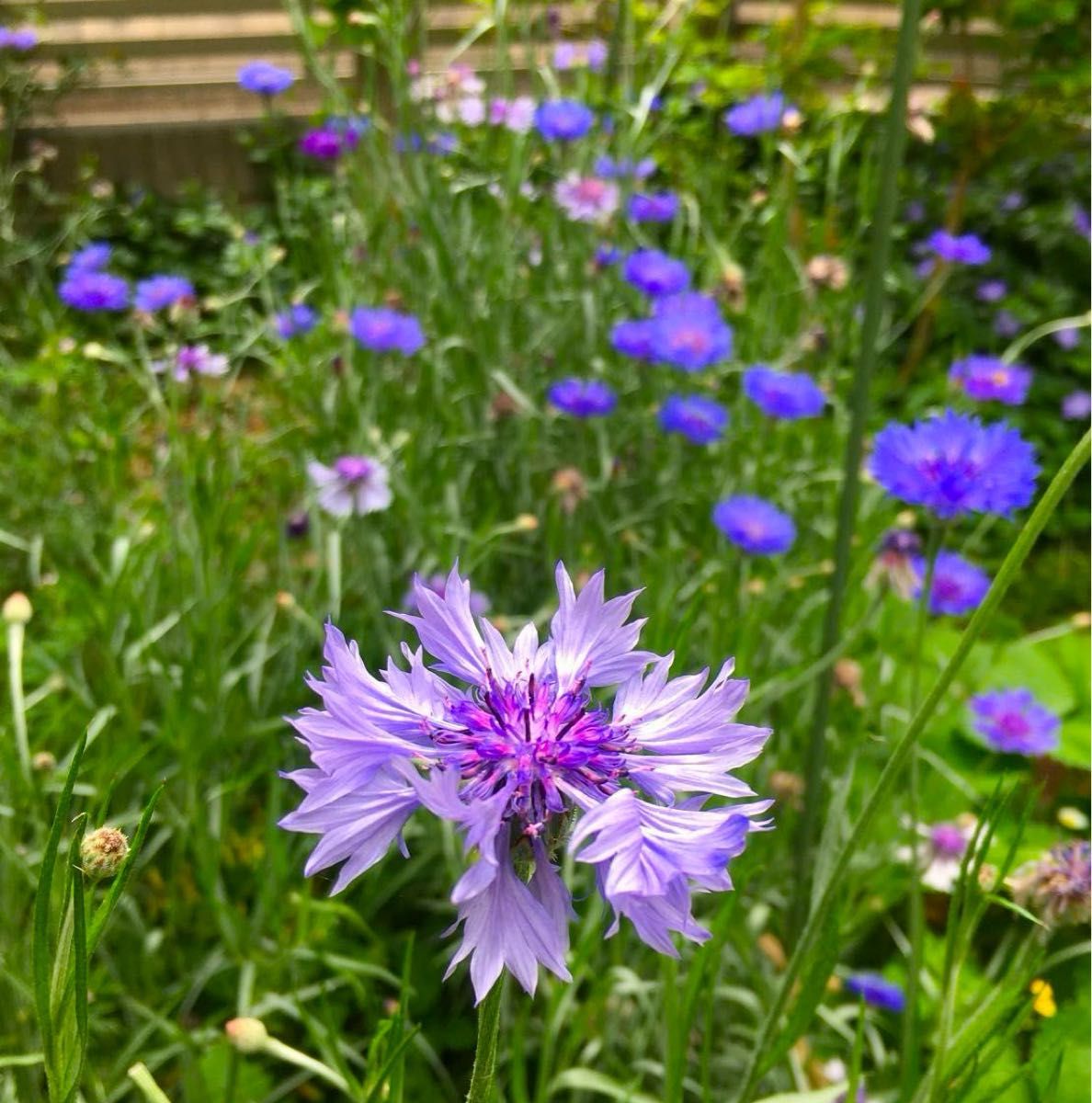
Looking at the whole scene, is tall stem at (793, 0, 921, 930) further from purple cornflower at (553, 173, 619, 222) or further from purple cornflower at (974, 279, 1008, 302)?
purple cornflower at (974, 279, 1008, 302)

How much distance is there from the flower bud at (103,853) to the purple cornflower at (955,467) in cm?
46

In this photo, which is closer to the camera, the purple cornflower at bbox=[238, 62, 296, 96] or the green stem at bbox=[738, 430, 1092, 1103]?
the green stem at bbox=[738, 430, 1092, 1103]

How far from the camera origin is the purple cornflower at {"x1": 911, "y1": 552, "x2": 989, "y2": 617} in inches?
44.2

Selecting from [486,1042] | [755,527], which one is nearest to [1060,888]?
[486,1042]

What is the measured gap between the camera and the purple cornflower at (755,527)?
3.38 ft

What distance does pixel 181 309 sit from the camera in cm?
112

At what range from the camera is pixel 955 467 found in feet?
2.14

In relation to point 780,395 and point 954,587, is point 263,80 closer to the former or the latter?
point 780,395

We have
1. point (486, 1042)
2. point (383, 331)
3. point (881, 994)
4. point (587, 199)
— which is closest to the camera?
point (486, 1042)

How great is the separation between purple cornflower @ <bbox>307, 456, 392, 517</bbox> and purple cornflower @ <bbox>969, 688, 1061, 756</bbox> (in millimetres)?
641

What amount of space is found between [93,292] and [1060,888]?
120 centimetres

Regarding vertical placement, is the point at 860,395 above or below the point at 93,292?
above

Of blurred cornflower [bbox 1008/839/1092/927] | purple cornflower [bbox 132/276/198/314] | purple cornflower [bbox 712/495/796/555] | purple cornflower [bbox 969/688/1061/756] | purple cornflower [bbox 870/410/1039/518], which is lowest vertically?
purple cornflower [bbox 969/688/1061/756]

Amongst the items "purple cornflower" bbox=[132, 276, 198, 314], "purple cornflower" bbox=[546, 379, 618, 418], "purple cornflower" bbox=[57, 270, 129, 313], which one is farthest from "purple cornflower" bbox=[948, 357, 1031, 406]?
"purple cornflower" bbox=[57, 270, 129, 313]
